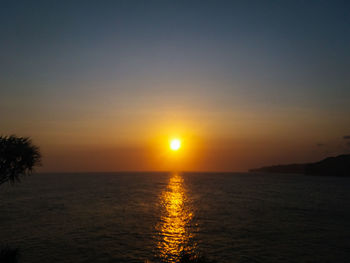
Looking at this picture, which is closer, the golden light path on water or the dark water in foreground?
the dark water in foreground

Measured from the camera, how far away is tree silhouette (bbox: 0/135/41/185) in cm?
2286

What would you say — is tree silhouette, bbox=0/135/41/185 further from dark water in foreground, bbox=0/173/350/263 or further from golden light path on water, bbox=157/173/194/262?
golden light path on water, bbox=157/173/194/262

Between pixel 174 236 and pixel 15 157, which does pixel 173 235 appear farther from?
pixel 15 157

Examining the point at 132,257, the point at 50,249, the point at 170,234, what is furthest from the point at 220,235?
the point at 50,249

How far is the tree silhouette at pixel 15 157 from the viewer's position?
75.0 feet

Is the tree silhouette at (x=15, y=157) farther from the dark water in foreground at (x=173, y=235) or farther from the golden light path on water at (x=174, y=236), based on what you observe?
the golden light path on water at (x=174, y=236)

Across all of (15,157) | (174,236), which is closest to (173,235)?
(174,236)

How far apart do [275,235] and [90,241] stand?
24558 mm

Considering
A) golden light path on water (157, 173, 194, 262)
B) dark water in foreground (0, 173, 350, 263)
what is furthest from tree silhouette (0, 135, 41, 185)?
golden light path on water (157, 173, 194, 262)

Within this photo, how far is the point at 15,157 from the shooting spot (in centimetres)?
2344

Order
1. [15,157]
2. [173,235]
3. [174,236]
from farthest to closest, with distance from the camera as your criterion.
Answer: [173,235] → [174,236] → [15,157]

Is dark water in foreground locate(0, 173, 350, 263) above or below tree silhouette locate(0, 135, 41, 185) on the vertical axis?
below

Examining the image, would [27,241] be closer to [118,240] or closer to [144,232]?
[118,240]

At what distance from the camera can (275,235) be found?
108 feet
